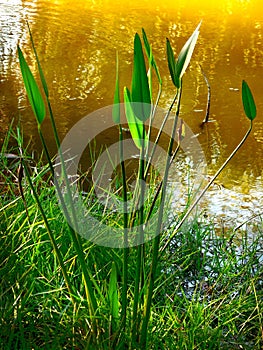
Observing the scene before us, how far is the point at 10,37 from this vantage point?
13.6ft

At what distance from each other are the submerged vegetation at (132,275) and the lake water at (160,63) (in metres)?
0.45

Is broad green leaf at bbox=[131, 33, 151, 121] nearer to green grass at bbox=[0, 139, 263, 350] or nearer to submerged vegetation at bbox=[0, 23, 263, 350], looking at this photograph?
submerged vegetation at bbox=[0, 23, 263, 350]

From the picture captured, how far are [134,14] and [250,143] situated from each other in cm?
257

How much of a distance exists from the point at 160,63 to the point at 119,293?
250 cm

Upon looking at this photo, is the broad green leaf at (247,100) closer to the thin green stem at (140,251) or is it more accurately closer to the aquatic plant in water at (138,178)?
the aquatic plant in water at (138,178)

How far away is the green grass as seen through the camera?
126cm

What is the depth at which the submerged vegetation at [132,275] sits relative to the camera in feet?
3.59

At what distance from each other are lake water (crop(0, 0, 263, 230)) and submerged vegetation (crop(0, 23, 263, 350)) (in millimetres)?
450

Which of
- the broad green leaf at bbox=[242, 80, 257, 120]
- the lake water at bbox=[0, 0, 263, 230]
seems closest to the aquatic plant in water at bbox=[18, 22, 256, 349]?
the broad green leaf at bbox=[242, 80, 257, 120]

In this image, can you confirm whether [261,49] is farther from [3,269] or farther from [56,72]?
[3,269]

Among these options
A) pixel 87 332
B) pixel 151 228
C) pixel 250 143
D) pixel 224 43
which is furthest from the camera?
pixel 224 43

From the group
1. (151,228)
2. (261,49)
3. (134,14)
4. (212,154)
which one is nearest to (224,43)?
(261,49)

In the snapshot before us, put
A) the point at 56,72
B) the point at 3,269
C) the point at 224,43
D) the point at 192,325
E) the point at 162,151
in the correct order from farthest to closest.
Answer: the point at 224,43 → the point at 56,72 → the point at 162,151 → the point at 3,269 → the point at 192,325

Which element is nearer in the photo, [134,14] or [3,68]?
[3,68]
